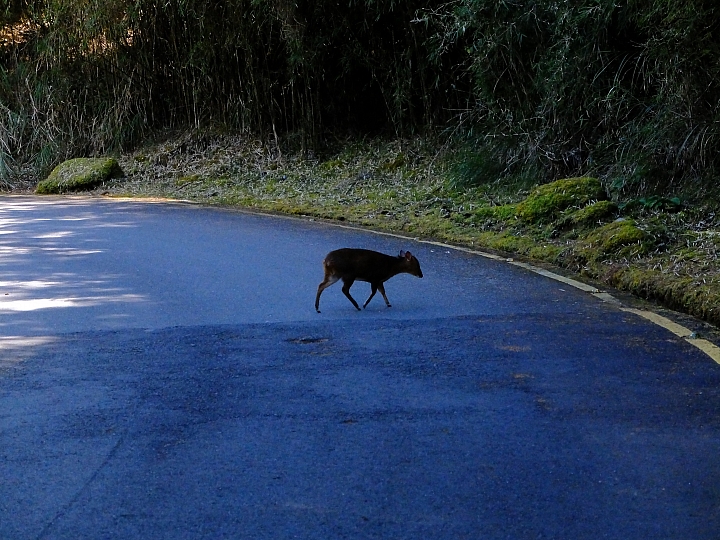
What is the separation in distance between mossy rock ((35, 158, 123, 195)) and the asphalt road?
34.7 ft

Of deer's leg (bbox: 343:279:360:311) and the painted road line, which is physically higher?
deer's leg (bbox: 343:279:360:311)

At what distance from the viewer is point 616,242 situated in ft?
34.1

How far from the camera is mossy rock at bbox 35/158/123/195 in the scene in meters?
20.4

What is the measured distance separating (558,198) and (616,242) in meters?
2.35

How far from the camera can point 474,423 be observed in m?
5.59

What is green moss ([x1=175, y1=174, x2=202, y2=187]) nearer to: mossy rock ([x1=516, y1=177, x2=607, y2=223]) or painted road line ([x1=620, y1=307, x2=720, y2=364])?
mossy rock ([x1=516, y1=177, x2=607, y2=223])

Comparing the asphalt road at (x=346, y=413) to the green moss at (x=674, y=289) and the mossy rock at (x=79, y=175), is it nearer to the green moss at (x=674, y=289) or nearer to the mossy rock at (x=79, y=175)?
the green moss at (x=674, y=289)

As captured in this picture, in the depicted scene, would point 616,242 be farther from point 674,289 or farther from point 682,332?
point 682,332

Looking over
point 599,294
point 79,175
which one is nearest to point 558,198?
point 599,294

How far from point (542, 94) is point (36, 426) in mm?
11297

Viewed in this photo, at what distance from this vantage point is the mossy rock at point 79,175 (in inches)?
804

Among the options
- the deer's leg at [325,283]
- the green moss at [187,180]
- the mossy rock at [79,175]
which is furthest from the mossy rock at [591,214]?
the mossy rock at [79,175]

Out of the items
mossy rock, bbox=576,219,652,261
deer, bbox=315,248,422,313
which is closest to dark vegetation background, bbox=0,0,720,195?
mossy rock, bbox=576,219,652,261

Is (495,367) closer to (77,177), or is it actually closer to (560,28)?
(560,28)
